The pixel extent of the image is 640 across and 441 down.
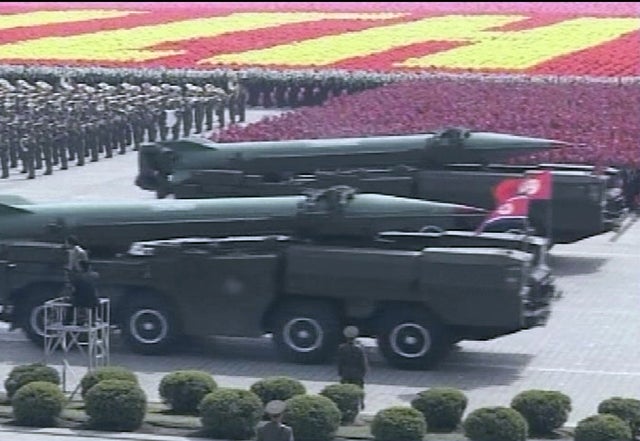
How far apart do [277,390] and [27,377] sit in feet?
8.23

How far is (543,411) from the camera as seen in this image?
64.2ft

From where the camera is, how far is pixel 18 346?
79.7 feet

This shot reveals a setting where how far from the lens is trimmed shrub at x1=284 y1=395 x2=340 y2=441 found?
62.4 feet

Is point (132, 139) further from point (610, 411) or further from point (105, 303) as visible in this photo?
point (610, 411)

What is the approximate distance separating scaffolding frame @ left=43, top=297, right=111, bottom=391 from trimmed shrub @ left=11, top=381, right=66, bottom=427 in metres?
1.73

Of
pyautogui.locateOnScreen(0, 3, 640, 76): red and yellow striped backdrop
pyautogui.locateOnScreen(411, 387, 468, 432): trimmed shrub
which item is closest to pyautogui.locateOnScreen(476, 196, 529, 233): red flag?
pyautogui.locateOnScreen(411, 387, 468, 432): trimmed shrub

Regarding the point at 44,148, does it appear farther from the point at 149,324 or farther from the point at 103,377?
the point at 103,377

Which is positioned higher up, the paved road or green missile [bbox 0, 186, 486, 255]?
green missile [bbox 0, 186, 486, 255]

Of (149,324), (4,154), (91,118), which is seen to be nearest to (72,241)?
(149,324)

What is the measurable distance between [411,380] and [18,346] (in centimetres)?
479

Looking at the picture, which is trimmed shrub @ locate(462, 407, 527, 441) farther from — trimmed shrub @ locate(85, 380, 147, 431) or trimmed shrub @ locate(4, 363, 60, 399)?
trimmed shrub @ locate(4, 363, 60, 399)

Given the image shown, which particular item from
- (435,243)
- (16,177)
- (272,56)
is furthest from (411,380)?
(272,56)

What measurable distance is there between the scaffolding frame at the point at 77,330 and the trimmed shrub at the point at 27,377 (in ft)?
3.05

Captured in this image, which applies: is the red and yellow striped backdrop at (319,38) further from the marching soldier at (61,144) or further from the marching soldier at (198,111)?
the marching soldier at (61,144)
